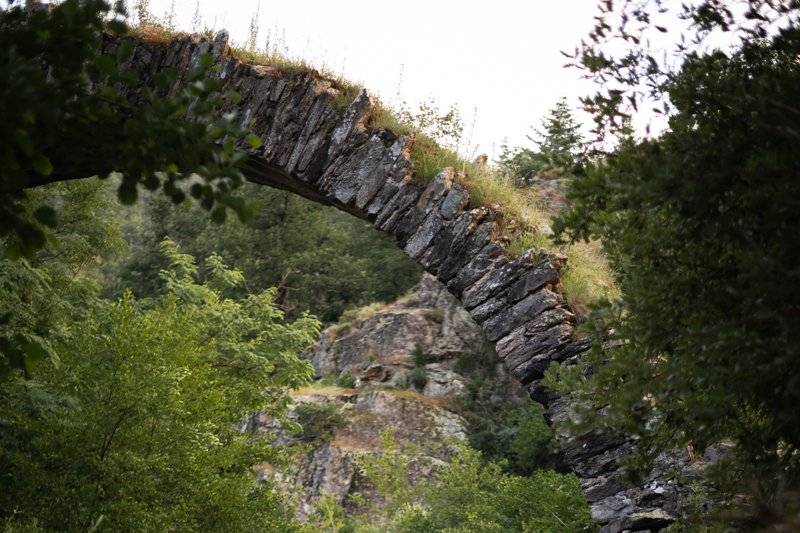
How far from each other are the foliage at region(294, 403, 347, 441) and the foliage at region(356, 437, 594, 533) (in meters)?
1.77

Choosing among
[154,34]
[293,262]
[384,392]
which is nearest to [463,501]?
[384,392]

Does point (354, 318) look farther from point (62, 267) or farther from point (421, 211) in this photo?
point (421, 211)

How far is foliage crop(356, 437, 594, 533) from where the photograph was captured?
12680 mm

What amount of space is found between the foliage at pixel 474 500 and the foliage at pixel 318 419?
5.81ft

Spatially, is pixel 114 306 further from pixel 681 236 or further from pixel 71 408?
pixel 681 236

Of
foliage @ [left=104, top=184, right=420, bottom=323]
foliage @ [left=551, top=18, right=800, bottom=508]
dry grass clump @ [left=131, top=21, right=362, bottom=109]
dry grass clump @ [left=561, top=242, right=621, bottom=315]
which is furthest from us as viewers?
foliage @ [left=104, top=184, right=420, bottom=323]

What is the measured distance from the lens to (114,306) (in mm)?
8695

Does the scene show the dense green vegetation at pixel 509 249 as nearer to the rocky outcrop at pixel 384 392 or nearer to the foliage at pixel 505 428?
the foliage at pixel 505 428

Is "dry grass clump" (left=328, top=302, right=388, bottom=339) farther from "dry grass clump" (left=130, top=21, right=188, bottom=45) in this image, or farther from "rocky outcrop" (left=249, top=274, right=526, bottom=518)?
"dry grass clump" (left=130, top=21, right=188, bottom=45)

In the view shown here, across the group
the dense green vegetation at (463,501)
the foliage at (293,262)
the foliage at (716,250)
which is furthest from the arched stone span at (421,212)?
the foliage at (293,262)

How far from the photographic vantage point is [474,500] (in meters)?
15.6

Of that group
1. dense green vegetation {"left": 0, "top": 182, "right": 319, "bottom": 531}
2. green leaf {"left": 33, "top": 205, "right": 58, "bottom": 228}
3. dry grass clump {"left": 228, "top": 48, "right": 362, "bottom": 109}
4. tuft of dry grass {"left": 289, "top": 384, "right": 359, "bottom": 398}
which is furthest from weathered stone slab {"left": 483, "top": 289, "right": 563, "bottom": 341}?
tuft of dry grass {"left": 289, "top": 384, "right": 359, "bottom": 398}

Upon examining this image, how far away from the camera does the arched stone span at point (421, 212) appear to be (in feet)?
22.6

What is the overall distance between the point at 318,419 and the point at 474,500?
7082 millimetres
